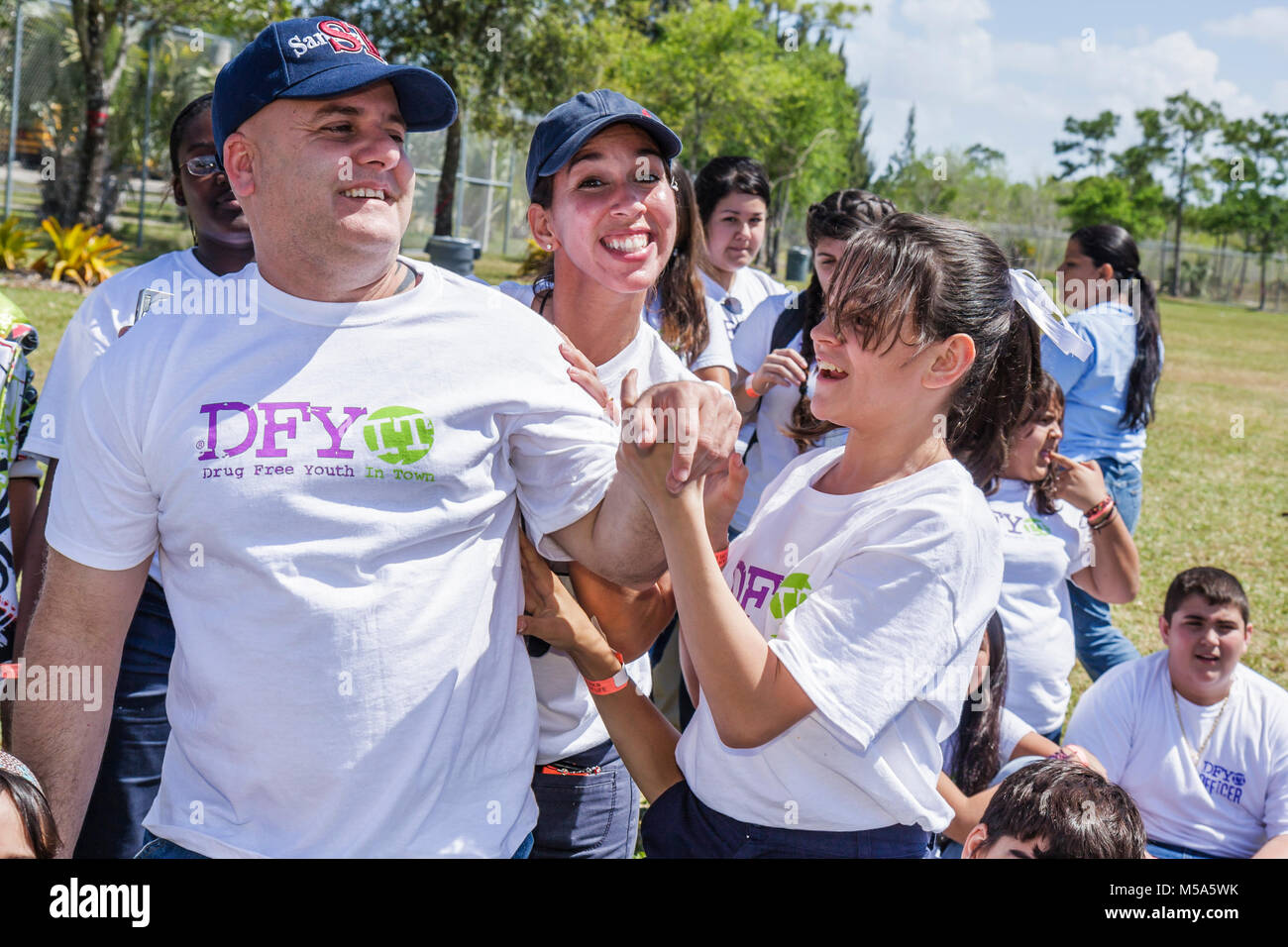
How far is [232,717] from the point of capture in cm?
180

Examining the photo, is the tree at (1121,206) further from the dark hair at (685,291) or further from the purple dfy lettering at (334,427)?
the purple dfy lettering at (334,427)

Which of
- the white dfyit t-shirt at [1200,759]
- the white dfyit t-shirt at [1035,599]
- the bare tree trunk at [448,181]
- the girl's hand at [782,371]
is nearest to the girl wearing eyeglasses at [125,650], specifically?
the girl's hand at [782,371]

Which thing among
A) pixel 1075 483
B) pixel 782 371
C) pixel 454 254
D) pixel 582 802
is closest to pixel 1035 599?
pixel 1075 483

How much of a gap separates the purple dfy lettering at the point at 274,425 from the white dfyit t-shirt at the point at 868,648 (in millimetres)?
805

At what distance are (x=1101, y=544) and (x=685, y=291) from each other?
1696mm

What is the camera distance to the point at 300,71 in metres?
1.87

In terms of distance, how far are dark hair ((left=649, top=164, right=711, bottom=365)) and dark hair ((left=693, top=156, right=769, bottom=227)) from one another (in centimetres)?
146

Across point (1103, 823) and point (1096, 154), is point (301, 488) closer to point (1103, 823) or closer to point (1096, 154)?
point (1103, 823)

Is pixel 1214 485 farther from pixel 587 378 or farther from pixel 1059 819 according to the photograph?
pixel 587 378

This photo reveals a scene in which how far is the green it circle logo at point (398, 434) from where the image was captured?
1771mm

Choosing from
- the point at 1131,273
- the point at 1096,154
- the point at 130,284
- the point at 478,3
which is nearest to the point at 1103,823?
the point at 130,284

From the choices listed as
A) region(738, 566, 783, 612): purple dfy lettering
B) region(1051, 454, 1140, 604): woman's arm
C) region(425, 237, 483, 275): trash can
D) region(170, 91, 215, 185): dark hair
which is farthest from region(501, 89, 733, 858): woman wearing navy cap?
region(425, 237, 483, 275): trash can

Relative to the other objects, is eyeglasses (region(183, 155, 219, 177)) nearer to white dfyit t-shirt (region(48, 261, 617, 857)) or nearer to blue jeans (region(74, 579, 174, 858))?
blue jeans (region(74, 579, 174, 858))
